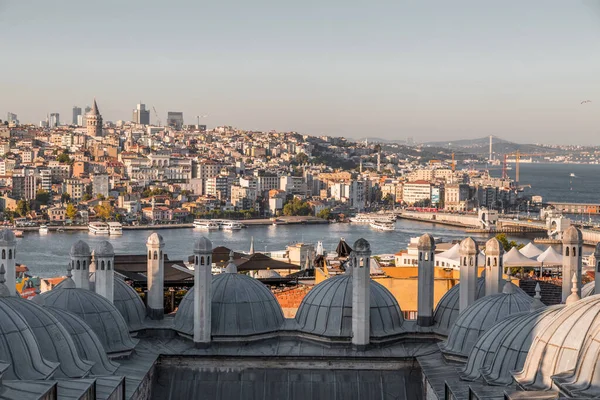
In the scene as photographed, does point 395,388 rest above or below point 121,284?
below

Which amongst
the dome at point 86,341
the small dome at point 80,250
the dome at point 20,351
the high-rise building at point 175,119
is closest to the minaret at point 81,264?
the small dome at point 80,250

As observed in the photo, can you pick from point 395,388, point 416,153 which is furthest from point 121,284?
point 416,153

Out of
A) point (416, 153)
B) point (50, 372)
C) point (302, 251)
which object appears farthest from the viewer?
point (416, 153)

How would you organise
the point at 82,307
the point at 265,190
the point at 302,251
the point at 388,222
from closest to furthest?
the point at 82,307
the point at 302,251
the point at 388,222
the point at 265,190

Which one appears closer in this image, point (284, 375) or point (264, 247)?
point (284, 375)

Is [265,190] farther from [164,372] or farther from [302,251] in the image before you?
[164,372]

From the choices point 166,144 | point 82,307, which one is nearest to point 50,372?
point 82,307

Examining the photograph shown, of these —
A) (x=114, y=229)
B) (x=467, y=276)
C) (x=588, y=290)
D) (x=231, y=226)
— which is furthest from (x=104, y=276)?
(x=231, y=226)
